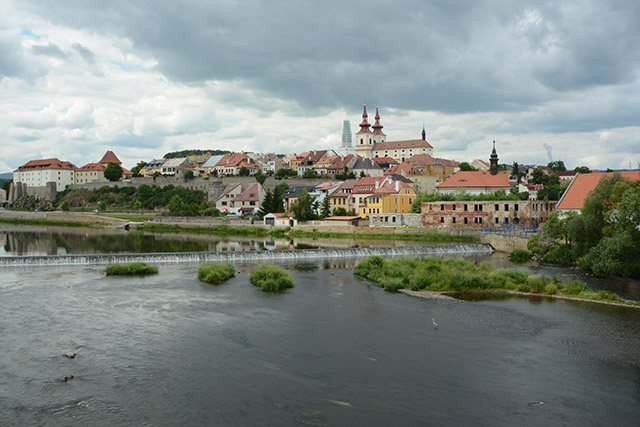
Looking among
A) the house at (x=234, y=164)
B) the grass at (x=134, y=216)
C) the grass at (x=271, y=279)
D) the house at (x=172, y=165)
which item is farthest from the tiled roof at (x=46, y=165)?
the grass at (x=271, y=279)

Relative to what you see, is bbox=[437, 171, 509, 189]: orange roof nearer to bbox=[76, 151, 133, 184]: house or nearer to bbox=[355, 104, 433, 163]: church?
bbox=[355, 104, 433, 163]: church

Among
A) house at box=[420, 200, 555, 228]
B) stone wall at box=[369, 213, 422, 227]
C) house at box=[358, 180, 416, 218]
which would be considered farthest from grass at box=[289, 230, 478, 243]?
house at box=[358, 180, 416, 218]

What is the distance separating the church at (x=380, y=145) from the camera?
10912 centimetres

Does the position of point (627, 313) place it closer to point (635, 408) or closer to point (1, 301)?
point (635, 408)

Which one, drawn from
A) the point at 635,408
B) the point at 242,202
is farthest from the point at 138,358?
the point at 242,202

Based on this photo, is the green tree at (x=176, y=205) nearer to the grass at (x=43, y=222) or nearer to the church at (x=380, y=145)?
the grass at (x=43, y=222)

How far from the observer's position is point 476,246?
42.2 m

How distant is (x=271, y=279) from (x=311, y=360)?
10561 mm

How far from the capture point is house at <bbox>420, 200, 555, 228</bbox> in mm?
49188

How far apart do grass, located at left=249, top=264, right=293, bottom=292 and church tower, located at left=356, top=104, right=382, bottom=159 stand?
9032 centimetres

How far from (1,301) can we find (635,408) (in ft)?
77.6

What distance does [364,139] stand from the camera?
11619 centimetres

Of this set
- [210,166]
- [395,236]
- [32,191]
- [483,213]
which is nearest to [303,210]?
[395,236]

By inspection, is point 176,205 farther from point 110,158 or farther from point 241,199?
point 110,158
